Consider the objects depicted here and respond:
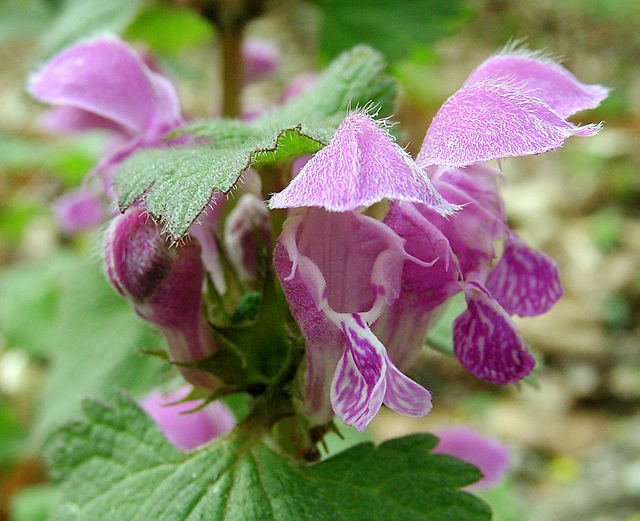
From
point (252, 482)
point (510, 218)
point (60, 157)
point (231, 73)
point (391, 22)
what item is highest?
point (510, 218)

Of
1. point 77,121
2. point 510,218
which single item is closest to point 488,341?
point 77,121

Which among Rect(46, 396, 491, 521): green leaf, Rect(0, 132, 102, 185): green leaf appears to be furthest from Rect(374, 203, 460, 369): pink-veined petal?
Rect(0, 132, 102, 185): green leaf

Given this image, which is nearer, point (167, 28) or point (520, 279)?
point (520, 279)

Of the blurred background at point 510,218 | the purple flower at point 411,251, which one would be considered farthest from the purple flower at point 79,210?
the purple flower at point 411,251

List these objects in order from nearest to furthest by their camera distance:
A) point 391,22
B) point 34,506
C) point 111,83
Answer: point 111,83 < point 391,22 < point 34,506

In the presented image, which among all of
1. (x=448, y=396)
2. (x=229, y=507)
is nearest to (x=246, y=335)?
(x=229, y=507)

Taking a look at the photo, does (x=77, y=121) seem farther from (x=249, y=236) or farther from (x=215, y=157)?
(x=215, y=157)

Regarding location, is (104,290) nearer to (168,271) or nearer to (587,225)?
(168,271)
